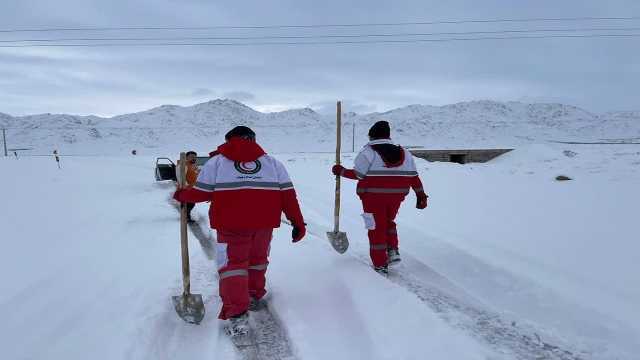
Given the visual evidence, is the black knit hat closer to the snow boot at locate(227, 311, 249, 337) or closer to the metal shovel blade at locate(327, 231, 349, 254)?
the snow boot at locate(227, 311, 249, 337)

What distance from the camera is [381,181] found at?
4.97 meters

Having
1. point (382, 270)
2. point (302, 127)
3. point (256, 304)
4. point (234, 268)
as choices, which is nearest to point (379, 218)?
point (382, 270)

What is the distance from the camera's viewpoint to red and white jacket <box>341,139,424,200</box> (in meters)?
4.95

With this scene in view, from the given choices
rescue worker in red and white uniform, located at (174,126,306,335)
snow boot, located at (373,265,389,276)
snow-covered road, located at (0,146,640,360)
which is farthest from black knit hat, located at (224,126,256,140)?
snow boot, located at (373,265,389,276)

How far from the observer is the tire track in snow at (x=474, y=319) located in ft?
11.3

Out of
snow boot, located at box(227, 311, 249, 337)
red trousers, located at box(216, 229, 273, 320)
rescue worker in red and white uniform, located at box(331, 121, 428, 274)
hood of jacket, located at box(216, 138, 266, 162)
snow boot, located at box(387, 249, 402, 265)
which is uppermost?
hood of jacket, located at box(216, 138, 266, 162)

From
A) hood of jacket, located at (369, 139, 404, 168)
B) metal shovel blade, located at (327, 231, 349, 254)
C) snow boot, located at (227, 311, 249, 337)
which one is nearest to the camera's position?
snow boot, located at (227, 311, 249, 337)

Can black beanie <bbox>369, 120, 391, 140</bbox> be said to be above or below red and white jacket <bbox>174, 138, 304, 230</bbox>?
above

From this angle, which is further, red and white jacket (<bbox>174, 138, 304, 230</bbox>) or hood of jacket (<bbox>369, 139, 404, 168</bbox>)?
hood of jacket (<bbox>369, 139, 404, 168</bbox>)

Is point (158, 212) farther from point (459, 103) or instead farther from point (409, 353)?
point (459, 103)

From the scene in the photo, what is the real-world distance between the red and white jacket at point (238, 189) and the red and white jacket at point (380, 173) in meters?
1.38

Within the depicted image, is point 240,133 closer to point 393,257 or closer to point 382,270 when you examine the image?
point 382,270

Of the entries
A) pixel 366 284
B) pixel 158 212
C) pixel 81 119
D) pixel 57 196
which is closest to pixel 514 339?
pixel 366 284

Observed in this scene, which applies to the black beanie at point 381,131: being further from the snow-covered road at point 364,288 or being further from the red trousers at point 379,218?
the snow-covered road at point 364,288
